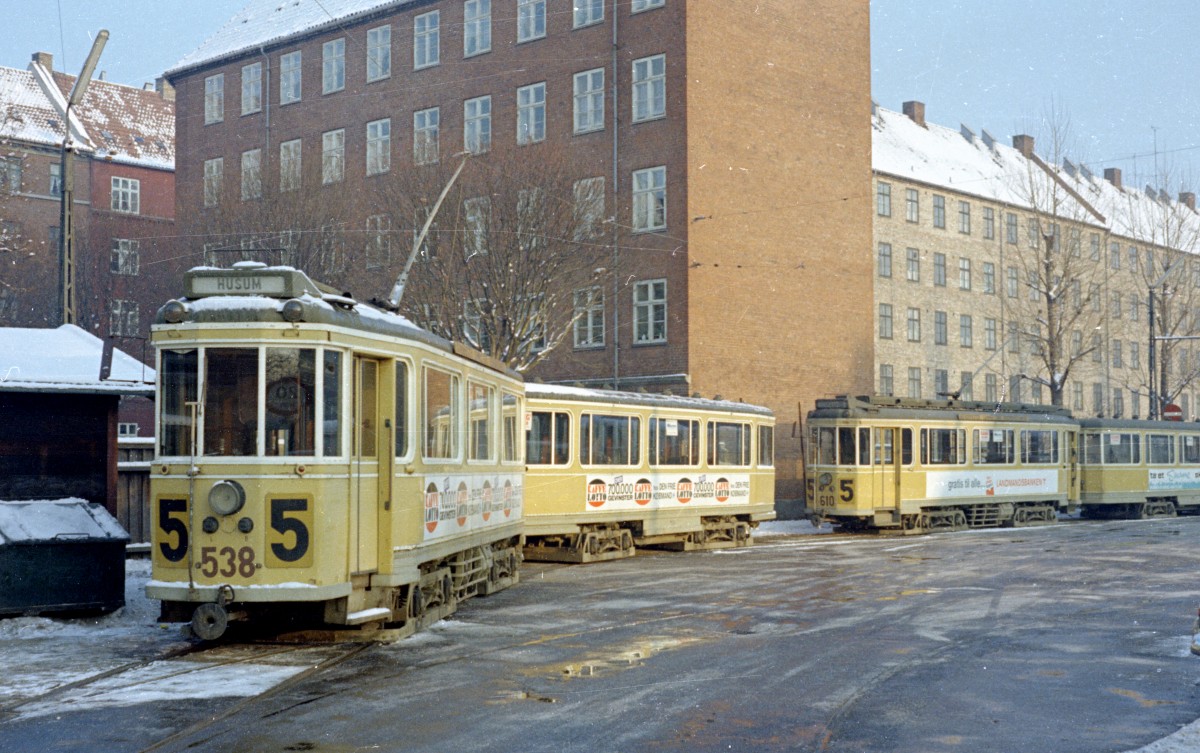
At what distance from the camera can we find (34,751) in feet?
27.7

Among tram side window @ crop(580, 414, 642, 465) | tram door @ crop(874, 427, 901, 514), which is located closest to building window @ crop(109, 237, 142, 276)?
tram door @ crop(874, 427, 901, 514)

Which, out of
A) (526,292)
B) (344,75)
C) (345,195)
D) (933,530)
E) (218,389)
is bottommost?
(933,530)

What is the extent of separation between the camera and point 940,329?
59062 millimetres

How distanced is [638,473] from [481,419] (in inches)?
361

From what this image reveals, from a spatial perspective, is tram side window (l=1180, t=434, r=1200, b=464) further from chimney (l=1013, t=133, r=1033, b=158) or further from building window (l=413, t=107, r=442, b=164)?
chimney (l=1013, t=133, r=1033, b=158)

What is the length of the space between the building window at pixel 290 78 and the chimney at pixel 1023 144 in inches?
1587

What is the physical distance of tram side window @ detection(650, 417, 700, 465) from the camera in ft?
84.4

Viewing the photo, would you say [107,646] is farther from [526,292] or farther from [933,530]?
[933,530]

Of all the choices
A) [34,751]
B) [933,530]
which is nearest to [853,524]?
[933,530]

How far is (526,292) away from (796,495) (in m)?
13.0

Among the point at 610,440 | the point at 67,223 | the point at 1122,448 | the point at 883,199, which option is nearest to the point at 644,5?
the point at 883,199

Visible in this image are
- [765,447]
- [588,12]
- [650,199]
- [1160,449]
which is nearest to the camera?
[765,447]

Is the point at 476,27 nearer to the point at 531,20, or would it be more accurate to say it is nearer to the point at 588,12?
the point at 531,20

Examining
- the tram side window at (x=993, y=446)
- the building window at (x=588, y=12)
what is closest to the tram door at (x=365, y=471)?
the tram side window at (x=993, y=446)
